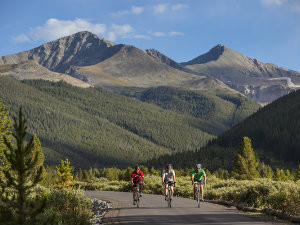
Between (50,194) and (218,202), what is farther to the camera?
(218,202)

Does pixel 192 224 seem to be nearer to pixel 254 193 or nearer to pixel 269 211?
pixel 269 211

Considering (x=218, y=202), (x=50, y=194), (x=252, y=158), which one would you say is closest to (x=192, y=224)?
(x=50, y=194)

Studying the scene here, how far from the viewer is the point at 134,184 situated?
26.3 meters

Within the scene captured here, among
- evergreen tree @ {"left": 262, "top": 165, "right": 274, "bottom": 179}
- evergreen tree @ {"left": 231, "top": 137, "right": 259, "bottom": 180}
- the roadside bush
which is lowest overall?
the roadside bush

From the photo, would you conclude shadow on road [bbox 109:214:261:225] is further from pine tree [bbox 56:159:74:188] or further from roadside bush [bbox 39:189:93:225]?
pine tree [bbox 56:159:74:188]

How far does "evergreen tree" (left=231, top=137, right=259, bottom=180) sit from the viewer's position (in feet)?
288

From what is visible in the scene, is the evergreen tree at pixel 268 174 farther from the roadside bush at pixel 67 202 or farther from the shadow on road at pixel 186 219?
the shadow on road at pixel 186 219

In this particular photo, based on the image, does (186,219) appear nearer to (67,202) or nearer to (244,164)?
(67,202)

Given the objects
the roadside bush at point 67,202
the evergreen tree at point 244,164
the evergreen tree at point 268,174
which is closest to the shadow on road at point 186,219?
the roadside bush at point 67,202

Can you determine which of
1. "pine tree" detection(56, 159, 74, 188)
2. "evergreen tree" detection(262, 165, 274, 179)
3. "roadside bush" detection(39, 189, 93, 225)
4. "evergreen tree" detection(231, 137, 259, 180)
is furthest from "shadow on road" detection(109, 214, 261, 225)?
"evergreen tree" detection(262, 165, 274, 179)

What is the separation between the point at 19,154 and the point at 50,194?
11.9 meters

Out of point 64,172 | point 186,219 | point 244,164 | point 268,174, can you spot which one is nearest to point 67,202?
point 186,219

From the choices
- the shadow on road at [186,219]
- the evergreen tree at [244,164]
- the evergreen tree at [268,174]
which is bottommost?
the shadow on road at [186,219]

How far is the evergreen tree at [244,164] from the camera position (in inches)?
3460
